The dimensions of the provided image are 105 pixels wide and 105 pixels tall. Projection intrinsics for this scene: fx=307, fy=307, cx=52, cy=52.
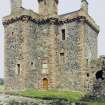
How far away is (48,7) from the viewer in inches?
1854

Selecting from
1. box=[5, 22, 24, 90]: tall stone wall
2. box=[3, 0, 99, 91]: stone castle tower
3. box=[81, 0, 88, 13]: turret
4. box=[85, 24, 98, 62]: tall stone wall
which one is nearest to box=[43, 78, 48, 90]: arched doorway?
box=[3, 0, 99, 91]: stone castle tower

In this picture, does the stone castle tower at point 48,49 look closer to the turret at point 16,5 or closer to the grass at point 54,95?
the turret at point 16,5

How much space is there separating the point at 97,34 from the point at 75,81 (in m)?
11.5

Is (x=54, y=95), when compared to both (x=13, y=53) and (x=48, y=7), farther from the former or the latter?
(x=48, y=7)

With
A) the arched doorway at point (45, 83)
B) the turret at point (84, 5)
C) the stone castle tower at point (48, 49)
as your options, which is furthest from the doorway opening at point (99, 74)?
the turret at point (84, 5)

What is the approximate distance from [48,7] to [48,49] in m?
6.76

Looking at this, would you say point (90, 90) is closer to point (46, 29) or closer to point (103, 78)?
point (103, 78)

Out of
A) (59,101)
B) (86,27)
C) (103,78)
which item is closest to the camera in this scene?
(59,101)

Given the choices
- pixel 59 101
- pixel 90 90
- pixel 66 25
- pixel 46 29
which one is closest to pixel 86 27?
pixel 66 25

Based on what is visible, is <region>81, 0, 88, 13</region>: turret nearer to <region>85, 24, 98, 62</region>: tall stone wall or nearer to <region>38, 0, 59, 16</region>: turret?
<region>85, 24, 98, 62</region>: tall stone wall

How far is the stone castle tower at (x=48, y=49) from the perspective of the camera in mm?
43125

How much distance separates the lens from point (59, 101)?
101 feet

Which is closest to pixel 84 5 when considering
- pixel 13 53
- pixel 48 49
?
pixel 48 49

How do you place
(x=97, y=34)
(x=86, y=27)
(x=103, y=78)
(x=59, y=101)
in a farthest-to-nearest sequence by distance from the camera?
(x=97, y=34)
(x=86, y=27)
(x=103, y=78)
(x=59, y=101)
